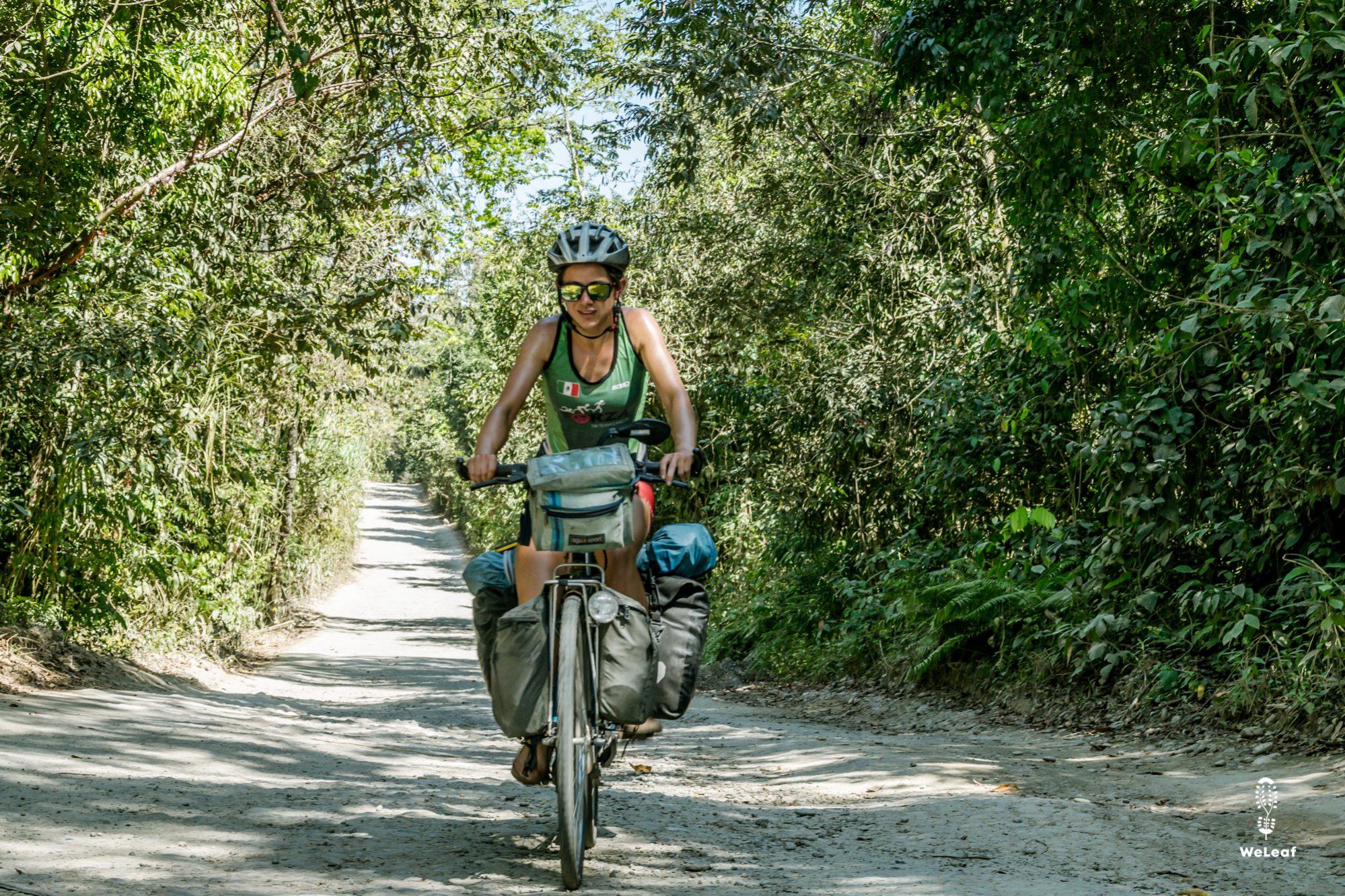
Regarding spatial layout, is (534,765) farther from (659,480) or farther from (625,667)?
(659,480)

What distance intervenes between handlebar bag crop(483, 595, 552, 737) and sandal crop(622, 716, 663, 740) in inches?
15.0

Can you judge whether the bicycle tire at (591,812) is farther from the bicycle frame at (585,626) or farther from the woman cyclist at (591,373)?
the woman cyclist at (591,373)

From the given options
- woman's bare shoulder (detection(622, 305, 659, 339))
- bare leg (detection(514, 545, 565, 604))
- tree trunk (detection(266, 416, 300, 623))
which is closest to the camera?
bare leg (detection(514, 545, 565, 604))

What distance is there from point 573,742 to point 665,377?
1.47 metres

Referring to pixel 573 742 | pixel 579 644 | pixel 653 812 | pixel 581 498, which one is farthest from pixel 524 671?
pixel 653 812

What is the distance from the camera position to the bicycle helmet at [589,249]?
4.69 metres

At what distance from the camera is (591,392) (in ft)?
15.6

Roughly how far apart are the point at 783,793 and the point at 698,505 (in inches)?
593

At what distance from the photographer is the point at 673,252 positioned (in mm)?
19453

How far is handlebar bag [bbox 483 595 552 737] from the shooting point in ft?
14.3

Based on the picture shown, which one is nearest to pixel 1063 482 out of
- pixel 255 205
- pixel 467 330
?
pixel 255 205

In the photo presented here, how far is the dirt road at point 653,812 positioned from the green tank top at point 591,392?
1668 mm

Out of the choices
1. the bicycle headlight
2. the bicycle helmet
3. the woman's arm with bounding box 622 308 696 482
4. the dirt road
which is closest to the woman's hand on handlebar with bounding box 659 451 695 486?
the woman's arm with bounding box 622 308 696 482

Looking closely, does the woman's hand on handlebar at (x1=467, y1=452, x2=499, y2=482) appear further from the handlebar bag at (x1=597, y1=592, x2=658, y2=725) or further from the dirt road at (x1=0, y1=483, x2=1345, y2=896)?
the dirt road at (x1=0, y1=483, x2=1345, y2=896)
